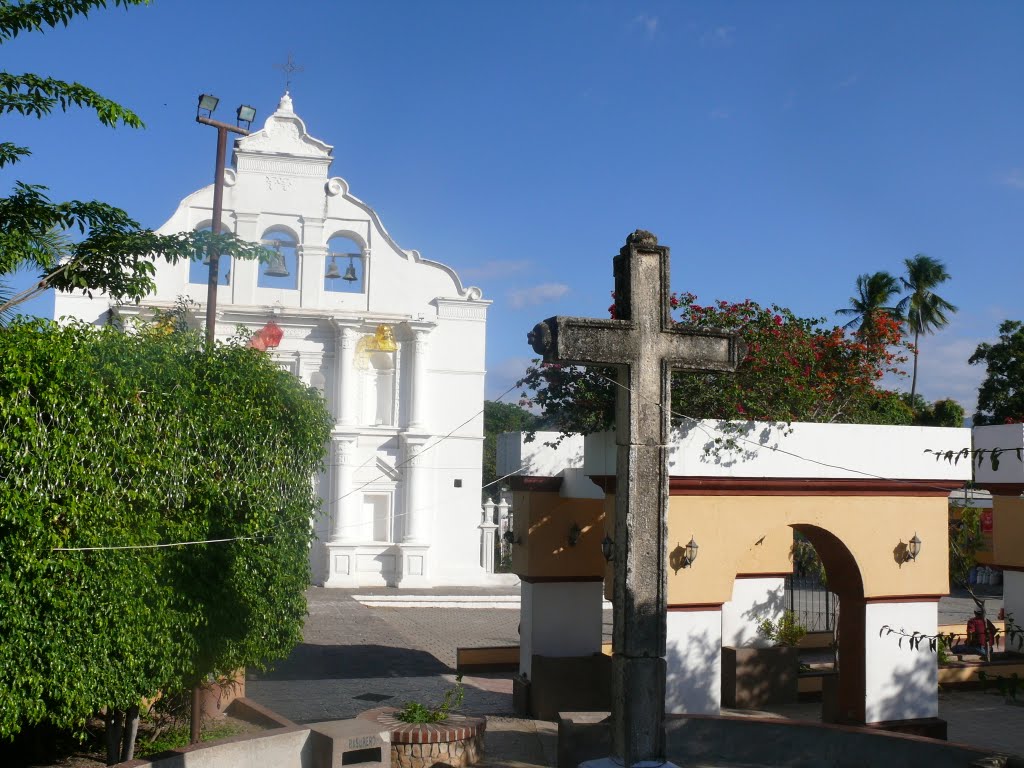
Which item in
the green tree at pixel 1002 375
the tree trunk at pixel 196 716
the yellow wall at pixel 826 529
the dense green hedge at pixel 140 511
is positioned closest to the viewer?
the dense green hedge at pixel 140 511

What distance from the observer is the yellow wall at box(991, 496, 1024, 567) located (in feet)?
46.5

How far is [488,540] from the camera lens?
Result: 26.1 metres

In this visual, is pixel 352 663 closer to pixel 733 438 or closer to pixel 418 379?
pixel 733 438

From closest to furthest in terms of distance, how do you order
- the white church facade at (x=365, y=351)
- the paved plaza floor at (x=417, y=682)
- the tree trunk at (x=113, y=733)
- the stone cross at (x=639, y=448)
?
the stone cross at (x=639, y=448) → the tree trunk at (x=113, y=733) → the paved plaza floor at (x=417, y=682) → the white church facade at (x=365, y=351)

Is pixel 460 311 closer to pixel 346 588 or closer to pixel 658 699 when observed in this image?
pixel 346 588

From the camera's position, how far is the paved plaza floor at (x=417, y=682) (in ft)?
35.8

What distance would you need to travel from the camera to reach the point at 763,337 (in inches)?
483

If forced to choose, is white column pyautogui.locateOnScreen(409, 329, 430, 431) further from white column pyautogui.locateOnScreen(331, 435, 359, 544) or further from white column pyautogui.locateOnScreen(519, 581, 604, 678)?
white column pyautogui.locateOnScreen(519, 581, 604, 678)

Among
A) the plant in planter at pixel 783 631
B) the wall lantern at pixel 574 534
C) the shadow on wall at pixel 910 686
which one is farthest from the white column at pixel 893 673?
the wall lantern at pixel 574 534

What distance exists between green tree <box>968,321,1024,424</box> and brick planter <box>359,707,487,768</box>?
27387mm

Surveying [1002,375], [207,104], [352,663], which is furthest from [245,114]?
[1002,375]

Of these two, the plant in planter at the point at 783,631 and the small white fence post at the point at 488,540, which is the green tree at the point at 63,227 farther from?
the small white fence post at the point at 488,540

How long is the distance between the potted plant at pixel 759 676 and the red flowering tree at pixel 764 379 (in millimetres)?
3112

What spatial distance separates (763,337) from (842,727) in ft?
16.5
